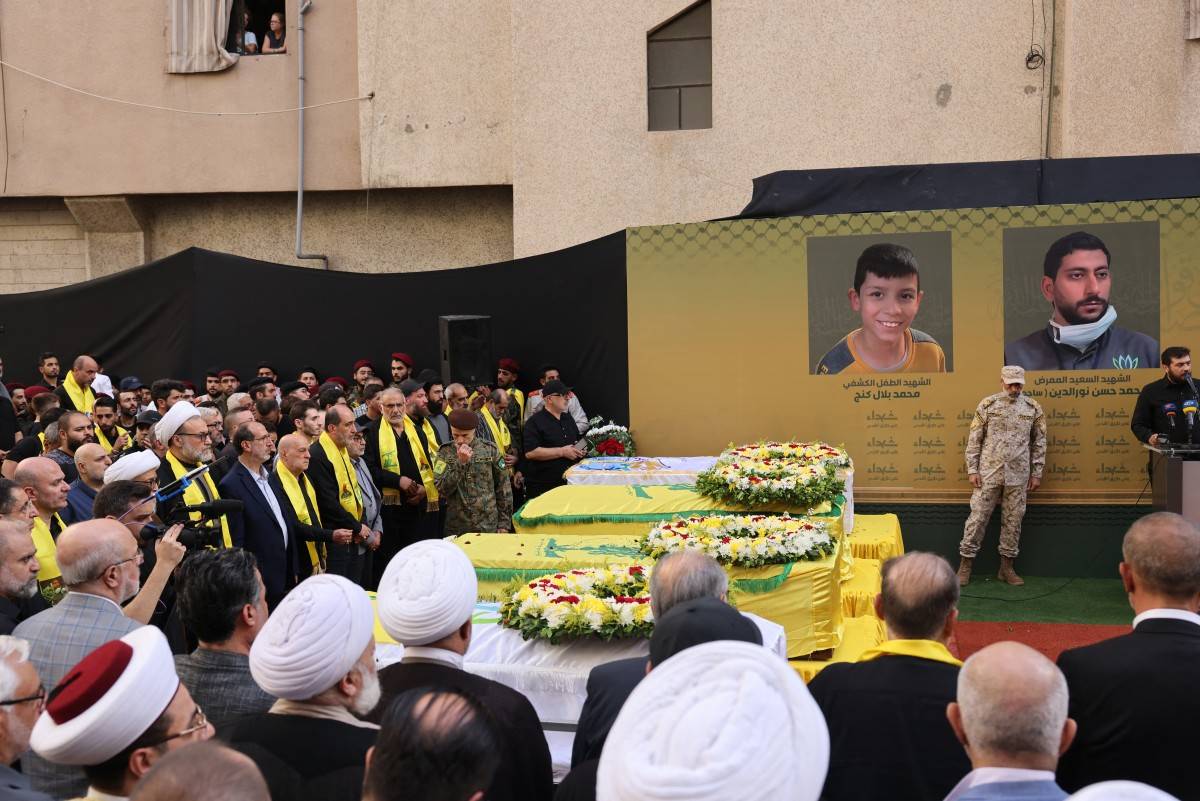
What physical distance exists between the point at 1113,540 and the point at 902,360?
2.35m

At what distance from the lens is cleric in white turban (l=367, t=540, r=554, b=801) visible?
307cm

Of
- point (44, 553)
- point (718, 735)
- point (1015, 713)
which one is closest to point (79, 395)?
point (44, 553)

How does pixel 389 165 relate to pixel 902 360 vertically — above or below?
above

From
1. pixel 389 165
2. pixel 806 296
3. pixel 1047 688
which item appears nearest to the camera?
pixel 1047 688

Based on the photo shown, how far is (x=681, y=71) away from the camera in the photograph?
47.2 ft

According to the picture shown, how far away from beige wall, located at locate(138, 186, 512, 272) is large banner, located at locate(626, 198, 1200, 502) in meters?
5.46

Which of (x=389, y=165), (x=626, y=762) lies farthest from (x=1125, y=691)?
(x=389, y=165)

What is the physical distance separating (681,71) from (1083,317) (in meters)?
6.38

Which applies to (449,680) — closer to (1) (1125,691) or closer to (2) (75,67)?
(1) (1125,691)

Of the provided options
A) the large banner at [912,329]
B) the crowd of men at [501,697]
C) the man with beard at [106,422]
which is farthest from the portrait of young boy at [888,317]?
the crowd of men at [501,697]

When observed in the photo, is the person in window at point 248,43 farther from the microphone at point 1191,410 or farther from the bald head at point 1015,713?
the bald head at point 1015,713

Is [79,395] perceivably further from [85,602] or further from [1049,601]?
[1049,601]

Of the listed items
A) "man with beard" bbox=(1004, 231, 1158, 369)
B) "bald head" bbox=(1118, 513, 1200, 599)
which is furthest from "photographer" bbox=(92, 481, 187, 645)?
"man with beard" bbox=(1004, 231, 1158, 369)

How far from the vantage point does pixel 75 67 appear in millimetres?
16094
